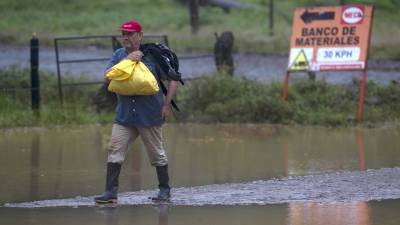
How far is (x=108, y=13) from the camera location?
36031mm

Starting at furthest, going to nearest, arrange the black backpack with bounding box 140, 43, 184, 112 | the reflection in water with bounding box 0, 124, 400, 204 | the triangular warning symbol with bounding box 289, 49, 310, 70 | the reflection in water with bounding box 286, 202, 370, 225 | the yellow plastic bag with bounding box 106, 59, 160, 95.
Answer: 1. the triangular warning symbol with bounding box 289, 49, 310, 70
2. the reflection in water with bounding box 0, 124, 400, 204
3. the black backpack with bounding box 140, 43, 184, 112
4. the yellow plastic bag with bounding box 106, 59, 160, 95
5. the reflection in water with bounding box 286, 202, 370, 225

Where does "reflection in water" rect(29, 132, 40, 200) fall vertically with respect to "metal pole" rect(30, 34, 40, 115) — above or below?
below

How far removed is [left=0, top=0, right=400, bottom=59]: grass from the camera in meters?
28.0

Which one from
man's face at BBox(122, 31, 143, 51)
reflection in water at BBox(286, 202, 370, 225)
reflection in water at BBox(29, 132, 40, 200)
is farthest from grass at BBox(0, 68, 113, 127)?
reflection in water at BBox(286, 202, 370, 225)

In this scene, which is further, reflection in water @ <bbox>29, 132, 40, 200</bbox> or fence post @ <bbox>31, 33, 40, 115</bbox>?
fence post @ <bbox>31, 33, 40, 115</bbox>

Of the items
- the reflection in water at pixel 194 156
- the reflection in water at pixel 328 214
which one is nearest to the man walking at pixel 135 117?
the reflection in water at pixel 194 156

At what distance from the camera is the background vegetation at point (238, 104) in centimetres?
1576

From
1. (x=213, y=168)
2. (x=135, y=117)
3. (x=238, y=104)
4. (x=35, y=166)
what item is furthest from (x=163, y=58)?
(x=238, y=104)

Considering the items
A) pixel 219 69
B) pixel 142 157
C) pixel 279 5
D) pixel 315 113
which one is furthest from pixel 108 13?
pixel 142 157

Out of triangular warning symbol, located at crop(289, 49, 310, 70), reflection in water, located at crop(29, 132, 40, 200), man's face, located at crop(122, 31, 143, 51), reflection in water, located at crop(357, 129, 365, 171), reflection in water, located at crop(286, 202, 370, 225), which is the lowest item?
reflection in water, located at crop(29, 132, 40, 200)

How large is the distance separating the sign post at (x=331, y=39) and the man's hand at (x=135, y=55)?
772 centimetres

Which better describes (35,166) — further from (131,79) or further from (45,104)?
(45,104)

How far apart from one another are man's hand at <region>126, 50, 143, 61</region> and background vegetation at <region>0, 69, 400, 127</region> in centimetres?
638

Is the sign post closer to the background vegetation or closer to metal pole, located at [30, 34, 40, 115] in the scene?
the background vegetation
